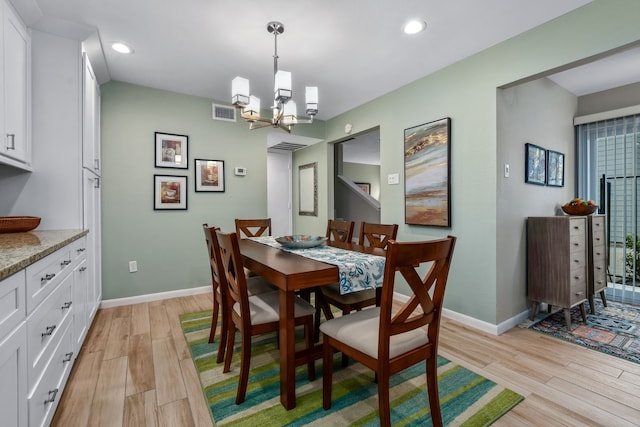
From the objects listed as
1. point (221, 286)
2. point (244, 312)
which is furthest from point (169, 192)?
point (244, 312)

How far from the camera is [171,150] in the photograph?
3512mm

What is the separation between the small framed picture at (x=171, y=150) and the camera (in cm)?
345

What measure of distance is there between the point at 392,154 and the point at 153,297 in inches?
127

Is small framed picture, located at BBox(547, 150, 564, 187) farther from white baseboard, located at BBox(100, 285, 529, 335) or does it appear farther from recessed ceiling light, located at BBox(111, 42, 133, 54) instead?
recessed ceiling light, located at BBox(111, 42, 133, 54)

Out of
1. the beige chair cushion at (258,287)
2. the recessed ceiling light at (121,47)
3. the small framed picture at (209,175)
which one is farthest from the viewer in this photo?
the small framed picture at (209,175)

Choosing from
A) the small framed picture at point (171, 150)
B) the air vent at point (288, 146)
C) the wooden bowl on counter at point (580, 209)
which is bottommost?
the wooden bowl on counter at point (580, 209)

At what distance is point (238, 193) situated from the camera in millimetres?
3979

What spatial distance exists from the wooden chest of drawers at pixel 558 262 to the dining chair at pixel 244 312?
232 centimetres

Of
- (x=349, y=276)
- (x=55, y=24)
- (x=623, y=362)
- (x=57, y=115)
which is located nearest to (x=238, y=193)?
(x=57, y=115)

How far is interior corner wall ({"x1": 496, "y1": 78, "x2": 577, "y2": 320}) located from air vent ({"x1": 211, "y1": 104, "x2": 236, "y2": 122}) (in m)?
3.01

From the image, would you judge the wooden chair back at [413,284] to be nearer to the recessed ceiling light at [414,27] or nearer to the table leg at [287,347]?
the table leg at [287,347]

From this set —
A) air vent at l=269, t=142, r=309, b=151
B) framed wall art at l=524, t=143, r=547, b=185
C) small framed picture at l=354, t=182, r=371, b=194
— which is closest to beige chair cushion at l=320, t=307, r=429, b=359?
framed wall art at l=524, t=143, r=547, b=185

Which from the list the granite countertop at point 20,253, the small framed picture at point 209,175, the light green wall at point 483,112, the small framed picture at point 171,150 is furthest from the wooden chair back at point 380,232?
the small framed picture at point 171,150

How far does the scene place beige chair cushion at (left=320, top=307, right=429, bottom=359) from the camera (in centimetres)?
131
